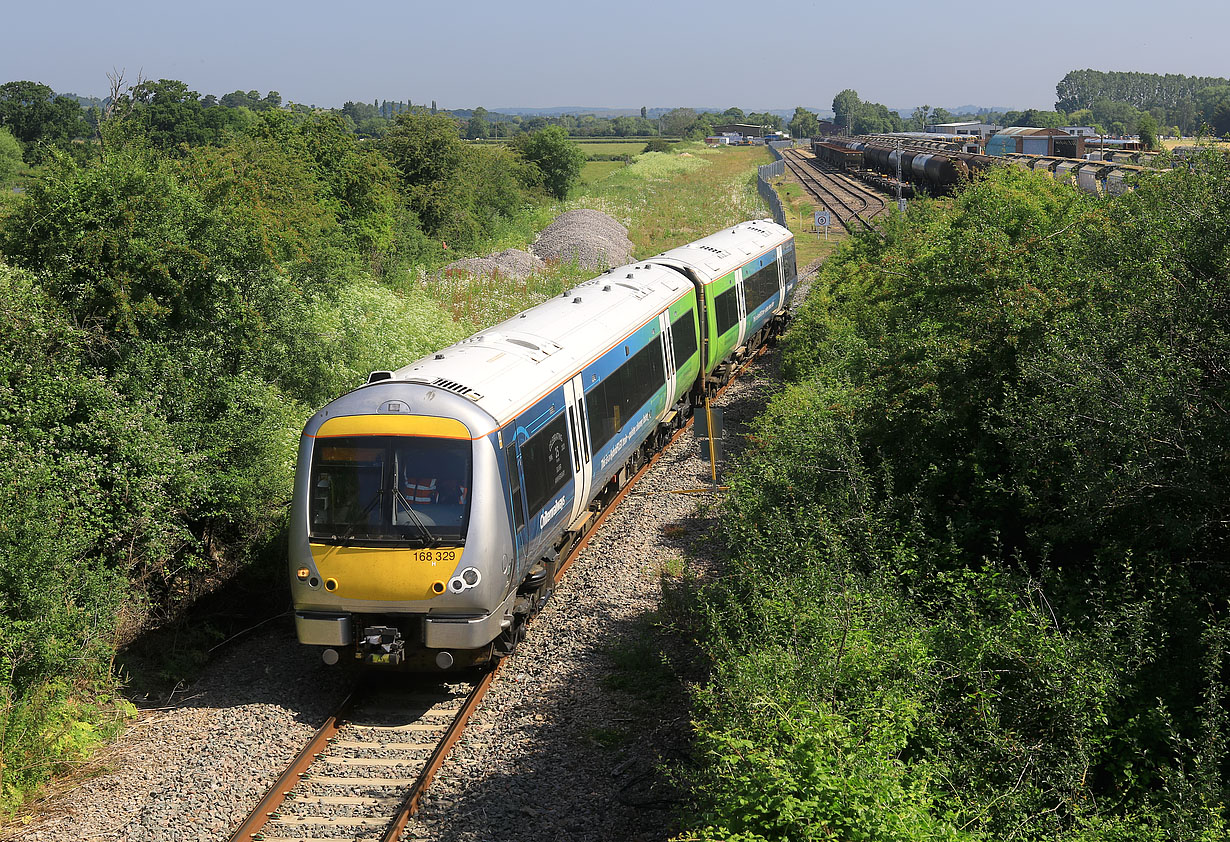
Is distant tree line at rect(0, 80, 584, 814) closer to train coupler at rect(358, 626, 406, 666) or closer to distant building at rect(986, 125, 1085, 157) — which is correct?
train coupler at rect(358, 626, 406, 666)

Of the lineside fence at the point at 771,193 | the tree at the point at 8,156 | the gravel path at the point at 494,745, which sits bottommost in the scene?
the gravel path at the point at 494,745

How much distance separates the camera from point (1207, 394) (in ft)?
27.2

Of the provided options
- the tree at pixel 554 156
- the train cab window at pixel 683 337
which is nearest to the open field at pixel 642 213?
the tree at pixel 554 156

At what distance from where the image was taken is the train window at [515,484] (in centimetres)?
1031

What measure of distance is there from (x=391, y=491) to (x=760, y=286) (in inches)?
690

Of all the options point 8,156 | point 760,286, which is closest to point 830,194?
point 760,286

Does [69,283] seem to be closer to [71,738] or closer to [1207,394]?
[71,738]

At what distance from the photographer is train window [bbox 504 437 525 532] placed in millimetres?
10312

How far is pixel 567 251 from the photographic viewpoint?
4075cm

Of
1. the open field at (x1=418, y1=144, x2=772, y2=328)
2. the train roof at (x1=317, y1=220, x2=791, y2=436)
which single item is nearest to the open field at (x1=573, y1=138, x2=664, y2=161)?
the open field at (x1=418, y1=144, x2=772, y2=328)

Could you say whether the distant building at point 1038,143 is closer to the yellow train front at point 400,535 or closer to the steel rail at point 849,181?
the steel rail at point 849,181

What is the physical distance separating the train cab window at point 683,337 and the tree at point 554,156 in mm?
43266

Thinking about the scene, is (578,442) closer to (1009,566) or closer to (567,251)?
(1009,566)

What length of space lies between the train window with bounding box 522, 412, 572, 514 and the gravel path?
1703mm
